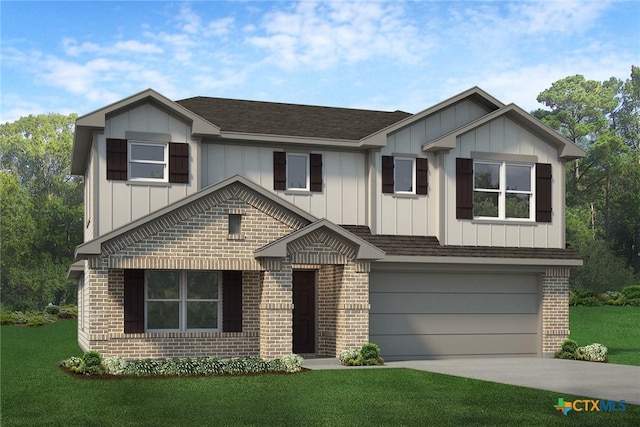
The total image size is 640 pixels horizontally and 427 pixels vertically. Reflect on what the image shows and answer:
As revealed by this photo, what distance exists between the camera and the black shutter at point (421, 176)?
80.3ft

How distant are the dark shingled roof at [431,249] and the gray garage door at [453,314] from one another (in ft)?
2.56

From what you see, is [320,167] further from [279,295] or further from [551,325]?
[551,325]

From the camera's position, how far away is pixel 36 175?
64.6 m

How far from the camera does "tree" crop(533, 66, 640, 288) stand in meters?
58.3

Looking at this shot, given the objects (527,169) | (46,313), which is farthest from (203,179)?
(46,313)

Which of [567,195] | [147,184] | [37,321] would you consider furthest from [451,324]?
[567,195]

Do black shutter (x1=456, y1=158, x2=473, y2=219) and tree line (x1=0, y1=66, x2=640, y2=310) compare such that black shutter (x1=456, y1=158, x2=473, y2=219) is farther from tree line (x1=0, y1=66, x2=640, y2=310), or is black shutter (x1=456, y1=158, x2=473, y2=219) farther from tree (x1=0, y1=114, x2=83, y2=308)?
tree (x1=0, y1=114, x2=83, y2=308)

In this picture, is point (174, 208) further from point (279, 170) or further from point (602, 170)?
point (602, 170)

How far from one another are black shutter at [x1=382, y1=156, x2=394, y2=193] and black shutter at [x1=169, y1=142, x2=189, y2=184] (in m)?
5.45

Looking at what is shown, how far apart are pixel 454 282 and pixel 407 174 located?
3317mm

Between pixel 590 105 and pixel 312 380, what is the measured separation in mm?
58978

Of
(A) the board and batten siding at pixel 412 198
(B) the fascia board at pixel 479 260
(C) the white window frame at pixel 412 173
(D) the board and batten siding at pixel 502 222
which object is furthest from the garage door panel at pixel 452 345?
(C) the white window frame at pixel 412 173

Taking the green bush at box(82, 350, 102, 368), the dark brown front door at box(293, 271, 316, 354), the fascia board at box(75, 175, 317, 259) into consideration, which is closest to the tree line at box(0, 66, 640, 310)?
the dark brown front door at box(293, 271, 316, 354)

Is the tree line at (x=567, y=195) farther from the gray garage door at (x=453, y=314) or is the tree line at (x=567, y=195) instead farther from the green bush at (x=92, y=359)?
the green bush at (x=92, y=359)
